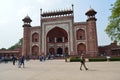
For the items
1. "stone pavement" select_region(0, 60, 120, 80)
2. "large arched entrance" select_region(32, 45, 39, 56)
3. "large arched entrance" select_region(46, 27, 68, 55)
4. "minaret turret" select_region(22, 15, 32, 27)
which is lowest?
"stone pavement" select_region(0, 60, 120, 80)

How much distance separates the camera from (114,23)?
775 inches

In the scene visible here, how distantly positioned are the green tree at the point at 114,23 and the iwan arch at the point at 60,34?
1681 centimetres

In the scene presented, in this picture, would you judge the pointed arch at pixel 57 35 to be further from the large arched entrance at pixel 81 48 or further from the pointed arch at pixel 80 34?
the large arched entrance at pixel 81 48

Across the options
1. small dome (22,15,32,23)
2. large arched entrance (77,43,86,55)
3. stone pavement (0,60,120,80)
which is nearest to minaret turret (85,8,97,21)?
large arched entrance (77,43,86,55)

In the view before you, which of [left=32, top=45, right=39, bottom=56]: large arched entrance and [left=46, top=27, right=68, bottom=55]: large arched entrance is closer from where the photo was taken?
[left=32, top=45, right=39, bottom=56]: large arched entrance

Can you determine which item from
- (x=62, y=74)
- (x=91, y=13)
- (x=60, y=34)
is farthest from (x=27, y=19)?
(x=62, y=74)

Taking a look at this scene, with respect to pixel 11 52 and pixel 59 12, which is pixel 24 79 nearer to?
pixel 59 12

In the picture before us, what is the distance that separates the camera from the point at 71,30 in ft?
133

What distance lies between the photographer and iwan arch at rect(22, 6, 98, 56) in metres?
38.9

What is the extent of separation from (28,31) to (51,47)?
7338 mm

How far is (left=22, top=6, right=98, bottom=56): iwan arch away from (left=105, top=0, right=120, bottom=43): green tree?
16807 millimetres

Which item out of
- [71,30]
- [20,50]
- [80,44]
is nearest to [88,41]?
[80,44]

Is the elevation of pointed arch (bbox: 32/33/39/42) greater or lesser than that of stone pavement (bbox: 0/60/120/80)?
greater

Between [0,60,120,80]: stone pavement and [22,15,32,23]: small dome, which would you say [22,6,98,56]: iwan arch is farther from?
[0,60,120,80]: stone pavement
